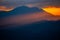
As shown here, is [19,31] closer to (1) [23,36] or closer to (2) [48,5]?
(1) [23,36]

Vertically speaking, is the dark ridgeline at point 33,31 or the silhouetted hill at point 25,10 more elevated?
the silhouetted hill at point 25,10

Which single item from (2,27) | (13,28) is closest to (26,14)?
(13,28)

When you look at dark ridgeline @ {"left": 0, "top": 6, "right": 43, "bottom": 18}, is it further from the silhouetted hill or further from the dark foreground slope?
the dark foreground slope

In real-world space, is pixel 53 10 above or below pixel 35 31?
above

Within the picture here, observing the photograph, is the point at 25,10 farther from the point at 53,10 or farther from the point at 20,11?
the point at 53,10

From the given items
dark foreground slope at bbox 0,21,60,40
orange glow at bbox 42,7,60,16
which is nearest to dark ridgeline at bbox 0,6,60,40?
dark foreground slope at bbox 0,21,60,40

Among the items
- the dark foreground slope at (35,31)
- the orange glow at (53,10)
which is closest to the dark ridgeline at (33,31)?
the dark foreground slope at (35,31)

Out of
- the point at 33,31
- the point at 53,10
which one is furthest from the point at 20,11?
the point at 53,10

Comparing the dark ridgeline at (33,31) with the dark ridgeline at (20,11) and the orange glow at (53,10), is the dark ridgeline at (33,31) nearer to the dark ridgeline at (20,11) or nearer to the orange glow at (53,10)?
the dark ridgeline at (20,11)
